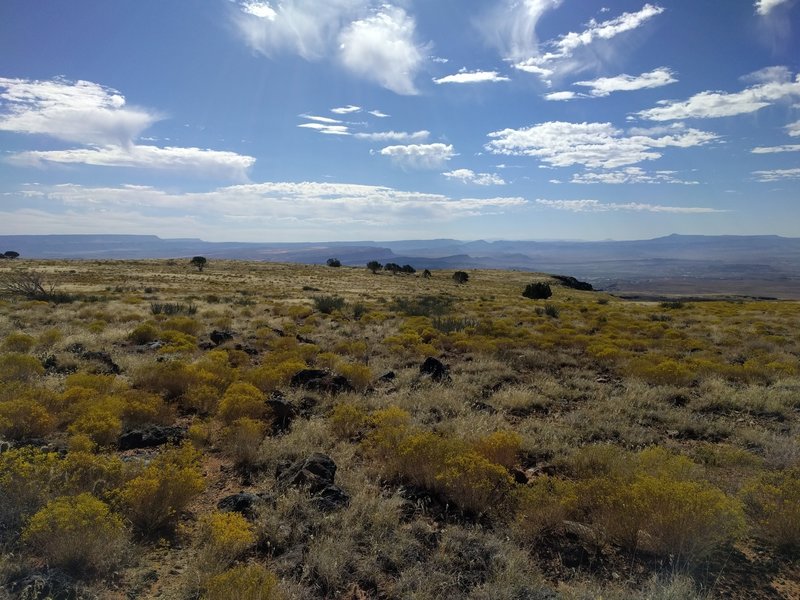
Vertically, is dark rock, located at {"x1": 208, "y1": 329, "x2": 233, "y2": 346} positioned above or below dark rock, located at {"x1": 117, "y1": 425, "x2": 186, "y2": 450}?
above

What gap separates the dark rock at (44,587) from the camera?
11.2 ft

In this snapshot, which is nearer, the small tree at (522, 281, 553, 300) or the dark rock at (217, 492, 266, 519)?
the dark rock at (217, 492, 266, 519)

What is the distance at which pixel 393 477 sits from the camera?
19.6 ft

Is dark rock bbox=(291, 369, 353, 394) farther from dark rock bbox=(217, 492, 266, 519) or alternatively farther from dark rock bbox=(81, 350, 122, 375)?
dark rock bbox=(81, 350, 122, 375)

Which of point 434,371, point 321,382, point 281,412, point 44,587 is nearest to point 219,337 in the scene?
point 321,382

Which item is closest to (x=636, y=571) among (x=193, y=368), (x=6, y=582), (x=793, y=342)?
(x=6, y=582)

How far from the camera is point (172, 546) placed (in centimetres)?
448

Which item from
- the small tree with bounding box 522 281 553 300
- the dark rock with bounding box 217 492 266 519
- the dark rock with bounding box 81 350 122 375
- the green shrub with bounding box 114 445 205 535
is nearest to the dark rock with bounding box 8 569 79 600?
the green shrub with bounding box 114 445 205 535

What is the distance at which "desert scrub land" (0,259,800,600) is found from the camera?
13.1 ft

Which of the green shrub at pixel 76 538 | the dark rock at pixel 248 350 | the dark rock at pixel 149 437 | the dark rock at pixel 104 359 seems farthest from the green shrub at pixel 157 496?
the dark rock at pixel 248 350

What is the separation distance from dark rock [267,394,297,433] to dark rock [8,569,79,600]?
4.12 metres

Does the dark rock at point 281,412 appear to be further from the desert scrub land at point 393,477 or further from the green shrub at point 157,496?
the green shrub at point 157,496

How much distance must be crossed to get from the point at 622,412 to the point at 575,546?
15.4 ft

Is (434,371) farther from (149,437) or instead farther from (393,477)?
(149,437)
